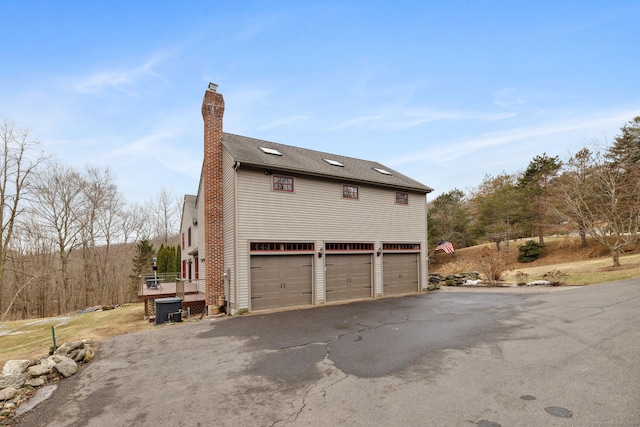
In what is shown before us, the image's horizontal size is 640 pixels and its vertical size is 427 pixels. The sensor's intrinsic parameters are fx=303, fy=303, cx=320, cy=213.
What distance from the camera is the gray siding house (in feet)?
40.4

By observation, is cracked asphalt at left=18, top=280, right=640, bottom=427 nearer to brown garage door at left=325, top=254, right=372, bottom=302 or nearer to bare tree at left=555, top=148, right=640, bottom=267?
brown garage door at left=325, top=254, right=372, bottom=302

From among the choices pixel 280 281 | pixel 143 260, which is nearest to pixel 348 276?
pixel 280 281

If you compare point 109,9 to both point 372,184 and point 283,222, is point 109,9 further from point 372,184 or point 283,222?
point 372,184

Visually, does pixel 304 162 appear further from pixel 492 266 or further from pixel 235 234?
pixel 492 266

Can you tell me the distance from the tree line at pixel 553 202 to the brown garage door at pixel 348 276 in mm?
18691

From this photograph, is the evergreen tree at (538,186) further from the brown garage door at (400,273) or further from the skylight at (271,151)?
the skylight at (271,151)

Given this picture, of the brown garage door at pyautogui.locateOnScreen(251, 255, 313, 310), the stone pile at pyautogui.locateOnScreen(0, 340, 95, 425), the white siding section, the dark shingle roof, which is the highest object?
the dark shingle roof

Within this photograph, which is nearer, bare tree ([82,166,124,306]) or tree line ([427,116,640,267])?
tree line ([427,116,640,267])

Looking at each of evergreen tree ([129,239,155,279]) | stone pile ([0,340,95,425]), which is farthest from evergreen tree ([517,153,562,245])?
evergreen tree ([129,239,155,279])

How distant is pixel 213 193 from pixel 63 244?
76.5ft

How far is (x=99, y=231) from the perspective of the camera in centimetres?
3089

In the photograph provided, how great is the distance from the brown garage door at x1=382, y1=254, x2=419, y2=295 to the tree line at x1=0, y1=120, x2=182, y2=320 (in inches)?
971

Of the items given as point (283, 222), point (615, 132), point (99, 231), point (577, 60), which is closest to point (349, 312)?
point (283, 222)

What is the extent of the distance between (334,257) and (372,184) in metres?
4.41
